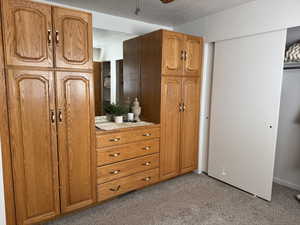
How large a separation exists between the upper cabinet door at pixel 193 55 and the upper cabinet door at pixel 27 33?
5.80ft

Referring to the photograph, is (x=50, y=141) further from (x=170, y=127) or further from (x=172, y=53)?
(x=172, y=53)

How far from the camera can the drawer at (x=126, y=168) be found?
2259 mm

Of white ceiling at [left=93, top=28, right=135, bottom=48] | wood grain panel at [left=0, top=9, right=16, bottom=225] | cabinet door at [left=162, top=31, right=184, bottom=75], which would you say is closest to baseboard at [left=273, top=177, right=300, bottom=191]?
cabinet door at [left=162, top=31, right=184, bottom=75]

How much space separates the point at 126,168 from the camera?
96.3 inches

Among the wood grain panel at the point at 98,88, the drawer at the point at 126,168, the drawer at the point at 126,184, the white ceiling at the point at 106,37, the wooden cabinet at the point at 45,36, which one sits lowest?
the drawer at the point at 126,184

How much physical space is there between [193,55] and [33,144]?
2.34 m

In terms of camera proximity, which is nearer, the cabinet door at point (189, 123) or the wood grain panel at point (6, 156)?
the wood grain panel at point (6, 156)

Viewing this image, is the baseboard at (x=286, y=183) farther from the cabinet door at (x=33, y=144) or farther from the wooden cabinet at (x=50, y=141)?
the cabinet door at (x=33, y=144)

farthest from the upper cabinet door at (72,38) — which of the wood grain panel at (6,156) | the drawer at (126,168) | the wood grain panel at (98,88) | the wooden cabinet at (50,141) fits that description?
the drawer at (126,168)

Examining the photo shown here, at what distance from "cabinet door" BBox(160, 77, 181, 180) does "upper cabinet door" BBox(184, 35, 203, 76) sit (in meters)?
0.27

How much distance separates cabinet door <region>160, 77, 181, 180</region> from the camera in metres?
2.68

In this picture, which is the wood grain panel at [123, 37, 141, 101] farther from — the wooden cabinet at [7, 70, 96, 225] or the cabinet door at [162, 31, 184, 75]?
the wooden cabinet at [7, 70, 96, 225]

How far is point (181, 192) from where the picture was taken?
267 centimetres

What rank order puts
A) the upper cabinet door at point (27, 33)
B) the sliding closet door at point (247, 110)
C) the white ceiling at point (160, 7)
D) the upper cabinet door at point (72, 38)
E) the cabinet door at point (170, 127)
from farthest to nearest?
1. the cabinet door at point (170, 127)
2. the white ceiling at point (160, 7)
3. the sliding closet door at point (247, 110)
4. the upper cabinet door at point (72, 38)
5. the upper cabinet door at point (27, 33)
